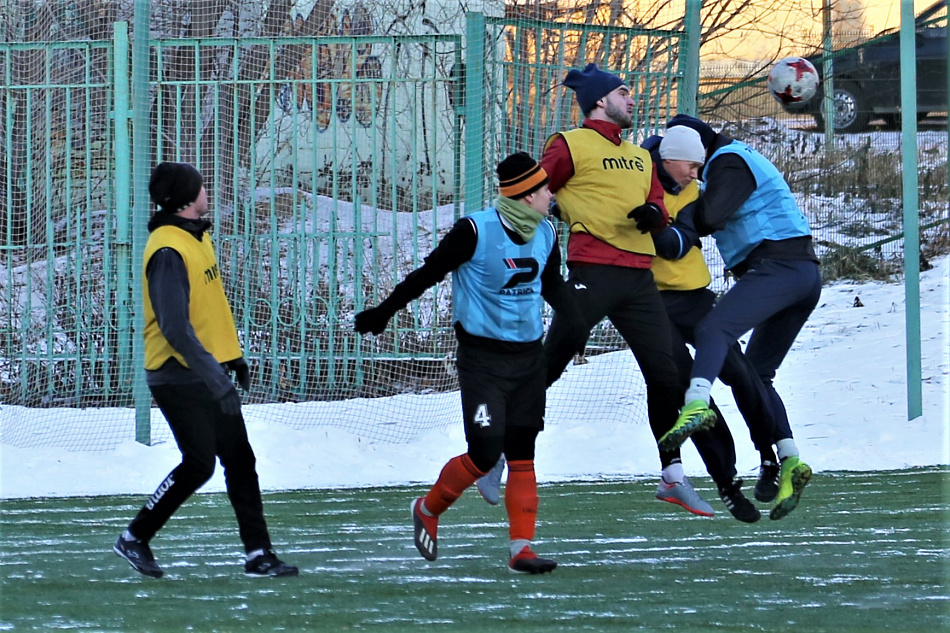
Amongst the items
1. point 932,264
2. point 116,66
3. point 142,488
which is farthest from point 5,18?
point 932,264

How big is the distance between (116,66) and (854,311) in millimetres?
7354

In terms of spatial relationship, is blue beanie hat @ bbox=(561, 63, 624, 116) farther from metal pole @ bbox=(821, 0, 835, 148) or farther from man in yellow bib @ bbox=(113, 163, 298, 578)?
metal pole @ bbox=(821, 0, 835, 148)

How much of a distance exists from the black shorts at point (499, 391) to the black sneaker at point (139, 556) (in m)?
1.28

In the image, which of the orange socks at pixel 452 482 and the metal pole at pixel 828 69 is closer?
the orange socks at pixel 452 482

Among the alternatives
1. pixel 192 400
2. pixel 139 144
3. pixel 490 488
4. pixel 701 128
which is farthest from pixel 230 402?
pixel 139 144

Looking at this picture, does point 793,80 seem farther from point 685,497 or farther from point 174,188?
point 174,188

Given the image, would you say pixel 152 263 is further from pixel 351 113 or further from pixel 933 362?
pixel 933 362

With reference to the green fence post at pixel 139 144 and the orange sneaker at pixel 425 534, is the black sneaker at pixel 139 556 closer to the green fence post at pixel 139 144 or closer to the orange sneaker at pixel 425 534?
the orange sneaker at pixel 425 534

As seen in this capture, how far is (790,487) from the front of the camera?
6.31 meters

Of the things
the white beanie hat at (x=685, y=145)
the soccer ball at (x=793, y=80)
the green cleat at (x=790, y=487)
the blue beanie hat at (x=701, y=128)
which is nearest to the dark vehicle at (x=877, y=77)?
the soccer ball at (x=793, y=80)

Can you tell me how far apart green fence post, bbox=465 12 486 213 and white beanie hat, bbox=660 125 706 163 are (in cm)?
366

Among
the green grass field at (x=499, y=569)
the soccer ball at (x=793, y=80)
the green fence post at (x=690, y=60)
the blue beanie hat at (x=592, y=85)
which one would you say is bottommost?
the green grass field at (x=499, y=569)

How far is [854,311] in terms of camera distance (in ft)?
45.3

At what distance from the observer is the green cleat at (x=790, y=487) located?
625cm
